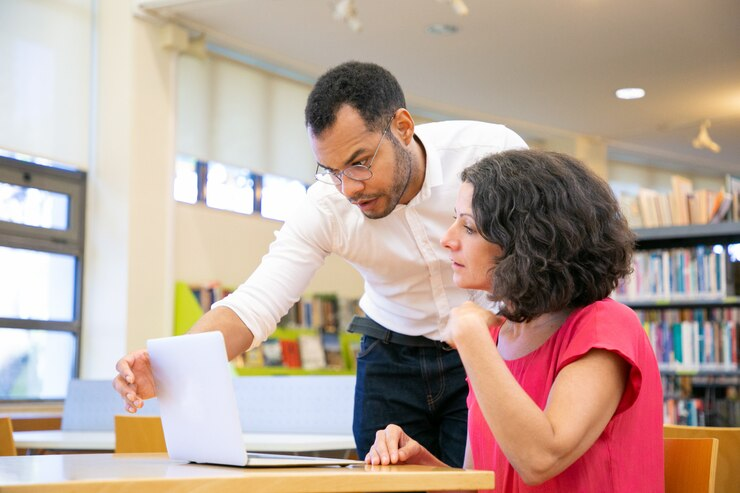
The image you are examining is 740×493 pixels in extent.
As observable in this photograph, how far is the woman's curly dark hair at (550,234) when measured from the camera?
4.86ft

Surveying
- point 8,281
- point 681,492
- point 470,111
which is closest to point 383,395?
point 681,492

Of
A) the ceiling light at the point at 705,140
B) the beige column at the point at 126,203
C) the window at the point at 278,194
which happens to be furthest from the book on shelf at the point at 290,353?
the ceiling light at the point at 705,140

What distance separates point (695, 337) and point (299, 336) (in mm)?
3328

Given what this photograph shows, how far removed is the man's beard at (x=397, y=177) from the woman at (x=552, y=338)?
0.56m

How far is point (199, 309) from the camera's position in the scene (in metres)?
6.70

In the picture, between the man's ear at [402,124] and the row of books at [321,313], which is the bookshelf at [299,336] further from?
the man's ear at [402,124]

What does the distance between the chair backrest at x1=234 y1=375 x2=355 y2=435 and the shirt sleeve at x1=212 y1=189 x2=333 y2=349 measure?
174 cm

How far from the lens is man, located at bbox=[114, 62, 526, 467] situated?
7.07 ft

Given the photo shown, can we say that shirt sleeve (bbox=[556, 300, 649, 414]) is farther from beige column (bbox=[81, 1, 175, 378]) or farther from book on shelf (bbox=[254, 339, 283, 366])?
book on shelf (bbox=[254, 339, 283, 366])

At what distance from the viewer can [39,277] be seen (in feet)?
20.5

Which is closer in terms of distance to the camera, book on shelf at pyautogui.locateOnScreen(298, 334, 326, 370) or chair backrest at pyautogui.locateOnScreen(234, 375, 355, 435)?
chair backrest at pyautogui.locateOnScreen(234, 375, 355, 435)

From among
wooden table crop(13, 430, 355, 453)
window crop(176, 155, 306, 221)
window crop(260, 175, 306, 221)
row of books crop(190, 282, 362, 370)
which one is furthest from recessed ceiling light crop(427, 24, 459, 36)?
wooden table crop(13, 430, 355, 453)

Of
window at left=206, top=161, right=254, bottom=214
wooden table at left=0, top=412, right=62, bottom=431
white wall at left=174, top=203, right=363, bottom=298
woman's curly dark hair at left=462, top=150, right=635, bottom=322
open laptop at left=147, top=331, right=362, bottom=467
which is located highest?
window at left=206, top=161, right=254, bottom=214

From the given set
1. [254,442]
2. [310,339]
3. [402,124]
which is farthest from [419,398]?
[310,339]
